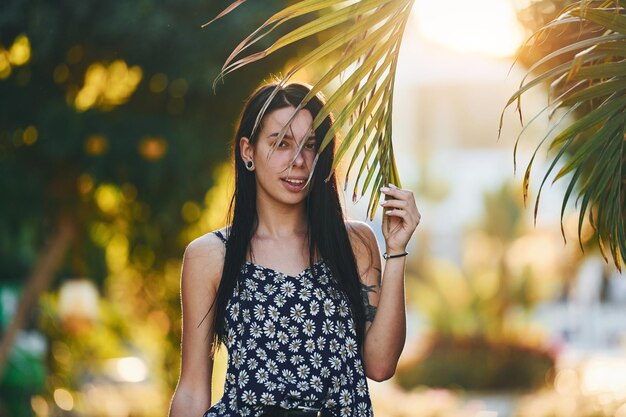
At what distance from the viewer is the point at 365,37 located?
274 centimetres

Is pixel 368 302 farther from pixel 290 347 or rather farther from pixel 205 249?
pixel 205 249

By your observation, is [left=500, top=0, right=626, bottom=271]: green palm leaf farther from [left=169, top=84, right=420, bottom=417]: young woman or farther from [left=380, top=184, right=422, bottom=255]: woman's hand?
[left=169, top=84, right=420, bottom=417]: young woman

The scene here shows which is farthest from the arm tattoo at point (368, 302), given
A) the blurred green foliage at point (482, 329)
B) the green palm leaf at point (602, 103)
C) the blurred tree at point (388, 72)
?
the blurred green foliage at point (482, 329)

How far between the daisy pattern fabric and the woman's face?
234 mm

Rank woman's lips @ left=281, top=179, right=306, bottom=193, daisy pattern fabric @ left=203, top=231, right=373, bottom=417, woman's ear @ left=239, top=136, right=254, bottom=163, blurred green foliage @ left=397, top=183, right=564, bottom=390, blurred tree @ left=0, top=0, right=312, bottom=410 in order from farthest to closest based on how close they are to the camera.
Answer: blurred green foliage @ left=397, top=183, right=564, bottom=390
blurred tree @ left=0, top=0, right=312, bottom=410
woman's ear @ left=239, top=136, right=254, bottom=163
woman's lips @ left=281, top=179, right=306, bottom=193
daisy pattern fabric @ left=203, top=231, right=373, bottom=417

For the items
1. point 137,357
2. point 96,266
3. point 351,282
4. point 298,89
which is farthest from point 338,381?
point 137,357

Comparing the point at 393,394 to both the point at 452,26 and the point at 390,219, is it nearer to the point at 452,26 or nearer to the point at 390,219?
the point at 452,26

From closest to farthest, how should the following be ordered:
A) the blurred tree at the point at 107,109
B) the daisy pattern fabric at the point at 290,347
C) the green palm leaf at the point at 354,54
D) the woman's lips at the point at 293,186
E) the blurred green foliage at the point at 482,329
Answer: the green palm leaf at the point at 354,54 < the daisy pattern fabric at the point at 290,347 < the woman's lips at the point at 293,186 < the blurred tree at the point at 107,109 < the blurred green foliage at the point at 482,329

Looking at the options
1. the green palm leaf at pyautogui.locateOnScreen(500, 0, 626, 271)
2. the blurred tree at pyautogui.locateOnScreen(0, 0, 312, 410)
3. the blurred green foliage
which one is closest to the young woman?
the green palm leaf at pyautogui.locateOnScreen(500, 0, 626, 271)

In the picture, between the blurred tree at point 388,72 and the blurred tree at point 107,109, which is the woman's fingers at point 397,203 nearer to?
the blurred tree at point 388,72

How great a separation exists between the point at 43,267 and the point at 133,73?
191 cm

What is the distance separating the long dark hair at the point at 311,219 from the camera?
10.1ft

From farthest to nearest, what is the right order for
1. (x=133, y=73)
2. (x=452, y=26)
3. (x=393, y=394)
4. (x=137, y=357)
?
1. (x=137, y=357)
2. (x=393, y=394)
3. (x=133, y=73)
4. (x=452, y=26)

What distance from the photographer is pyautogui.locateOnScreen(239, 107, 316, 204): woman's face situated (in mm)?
3012
